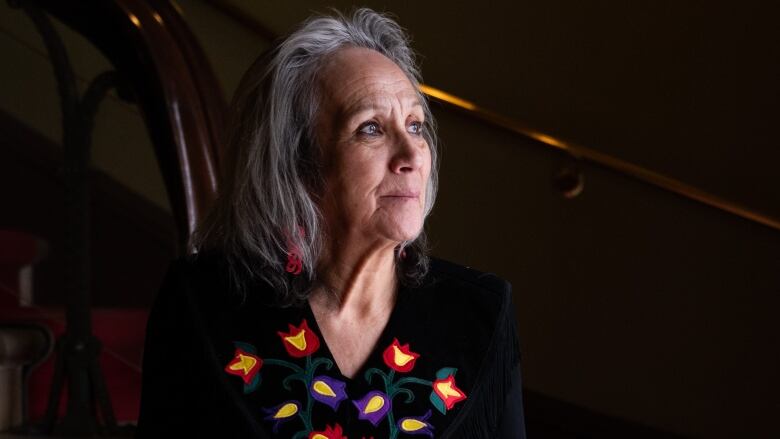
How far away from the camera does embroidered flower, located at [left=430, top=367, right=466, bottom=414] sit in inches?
62.3

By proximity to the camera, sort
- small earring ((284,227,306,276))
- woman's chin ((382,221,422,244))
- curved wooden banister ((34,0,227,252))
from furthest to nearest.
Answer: curved wooden banister ((34,0,227,252)) → small earring ((284,227,306,276)) → woman's chin ((382,221,422,244))

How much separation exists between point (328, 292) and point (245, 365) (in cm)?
16

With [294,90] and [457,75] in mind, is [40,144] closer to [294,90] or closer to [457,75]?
[457,75]

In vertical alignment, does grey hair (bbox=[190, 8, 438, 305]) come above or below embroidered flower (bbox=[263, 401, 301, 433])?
above

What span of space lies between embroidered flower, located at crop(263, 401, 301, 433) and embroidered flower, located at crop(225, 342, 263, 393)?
43 mm

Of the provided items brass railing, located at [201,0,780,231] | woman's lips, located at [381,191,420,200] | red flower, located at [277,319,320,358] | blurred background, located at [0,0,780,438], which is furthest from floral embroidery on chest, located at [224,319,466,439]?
brass railing, located at [201,0,780,231]

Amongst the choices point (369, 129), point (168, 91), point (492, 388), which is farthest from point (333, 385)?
point (168, 91)

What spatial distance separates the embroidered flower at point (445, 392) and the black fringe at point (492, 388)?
18 millimetres

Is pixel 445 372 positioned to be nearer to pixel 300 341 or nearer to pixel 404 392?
pixel 404 392

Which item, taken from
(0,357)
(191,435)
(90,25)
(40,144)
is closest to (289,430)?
(191,435)

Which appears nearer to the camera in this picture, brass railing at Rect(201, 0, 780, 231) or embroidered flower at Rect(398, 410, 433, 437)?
embroidered flower at Rect(398, 410, 433, 437)

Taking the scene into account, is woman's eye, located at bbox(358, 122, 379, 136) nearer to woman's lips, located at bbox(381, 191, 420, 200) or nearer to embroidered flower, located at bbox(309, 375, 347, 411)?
woman's lips, located at bbox(381, 191, 420, 200)

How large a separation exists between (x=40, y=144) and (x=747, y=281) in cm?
210

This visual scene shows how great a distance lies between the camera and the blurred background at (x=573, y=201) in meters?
3.24
